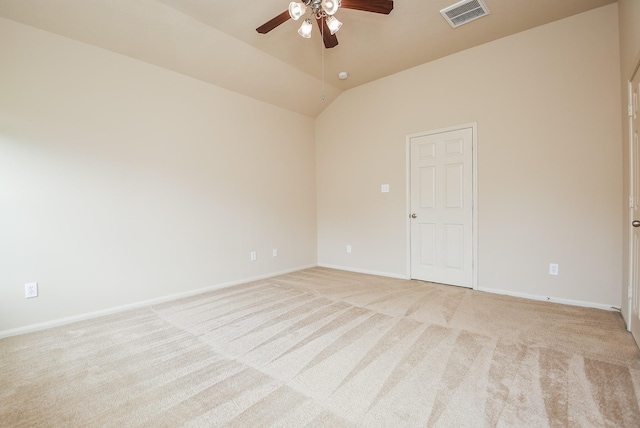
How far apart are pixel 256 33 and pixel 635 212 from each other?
389 cm

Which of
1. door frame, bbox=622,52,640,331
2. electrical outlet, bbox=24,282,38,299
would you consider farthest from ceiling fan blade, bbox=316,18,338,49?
electrical outlet, bbox=24,282,38,299

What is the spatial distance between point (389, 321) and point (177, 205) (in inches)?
109

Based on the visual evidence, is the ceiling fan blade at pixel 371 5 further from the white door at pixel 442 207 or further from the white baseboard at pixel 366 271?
the white baseboard at pixel 366 271

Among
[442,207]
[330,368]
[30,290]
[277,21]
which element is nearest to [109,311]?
[30,290]

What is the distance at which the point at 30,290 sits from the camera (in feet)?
8.50

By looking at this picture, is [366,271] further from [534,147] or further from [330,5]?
[330,5]

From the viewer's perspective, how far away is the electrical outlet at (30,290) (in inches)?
101

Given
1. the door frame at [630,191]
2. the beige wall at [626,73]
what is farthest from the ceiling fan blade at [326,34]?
the door frame at [630,191]

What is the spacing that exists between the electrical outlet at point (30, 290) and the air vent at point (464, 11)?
4.65 m

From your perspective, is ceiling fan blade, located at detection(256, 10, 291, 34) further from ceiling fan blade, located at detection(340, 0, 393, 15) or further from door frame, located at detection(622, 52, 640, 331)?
door frame, located at detection(622, 52, 640, 331)

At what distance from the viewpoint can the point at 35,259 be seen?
8.57 ft

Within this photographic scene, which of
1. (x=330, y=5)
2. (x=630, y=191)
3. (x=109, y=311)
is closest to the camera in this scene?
(x=330, y=5)

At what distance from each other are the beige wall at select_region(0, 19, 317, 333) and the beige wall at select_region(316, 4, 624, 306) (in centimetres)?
209

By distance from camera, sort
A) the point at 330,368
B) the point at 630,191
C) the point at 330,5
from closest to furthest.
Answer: the point at 330,368 < the point at 330,5 < the point at 630,191
